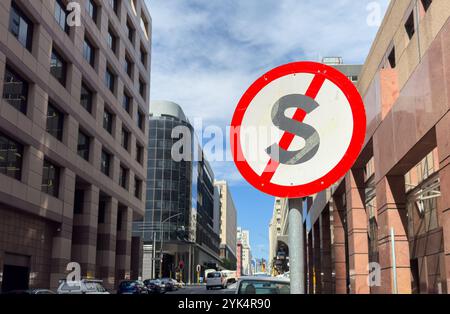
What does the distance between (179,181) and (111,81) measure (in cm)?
4722

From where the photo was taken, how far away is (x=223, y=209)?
187750mm

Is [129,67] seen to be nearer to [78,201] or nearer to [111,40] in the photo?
[111,40]

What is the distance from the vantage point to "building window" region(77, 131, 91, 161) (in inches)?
1684

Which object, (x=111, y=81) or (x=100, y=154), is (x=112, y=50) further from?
(x=100, y=154)

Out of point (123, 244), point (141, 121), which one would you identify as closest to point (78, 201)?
point (123, 244)

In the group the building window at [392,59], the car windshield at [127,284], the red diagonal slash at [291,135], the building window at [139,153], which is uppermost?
the building window at [139,153]

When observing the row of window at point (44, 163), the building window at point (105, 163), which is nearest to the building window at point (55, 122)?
the row of window at point (44, 163)

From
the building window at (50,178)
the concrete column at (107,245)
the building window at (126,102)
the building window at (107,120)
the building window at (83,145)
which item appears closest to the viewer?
the building window at (50,178)

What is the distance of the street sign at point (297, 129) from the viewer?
2617mm

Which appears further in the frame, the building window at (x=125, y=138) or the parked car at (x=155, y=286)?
the building window at (x=125, y=138)

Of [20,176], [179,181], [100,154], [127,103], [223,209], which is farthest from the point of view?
[223,209]

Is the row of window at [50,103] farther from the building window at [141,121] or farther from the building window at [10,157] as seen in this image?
the building window at [141,121]

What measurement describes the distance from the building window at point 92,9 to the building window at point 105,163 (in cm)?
1213
